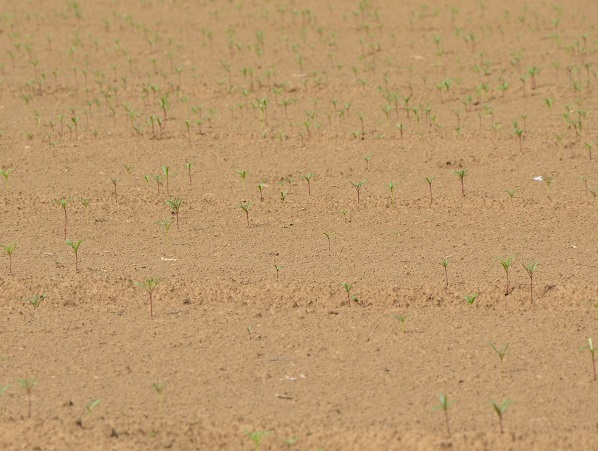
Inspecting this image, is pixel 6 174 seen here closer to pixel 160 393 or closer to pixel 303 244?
pixel 303 244

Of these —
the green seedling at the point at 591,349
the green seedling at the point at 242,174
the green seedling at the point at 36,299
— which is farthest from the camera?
the green seedling at the point at 242,174

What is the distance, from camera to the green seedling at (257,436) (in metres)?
4.23

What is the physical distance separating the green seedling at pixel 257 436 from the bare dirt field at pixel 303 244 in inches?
1.1

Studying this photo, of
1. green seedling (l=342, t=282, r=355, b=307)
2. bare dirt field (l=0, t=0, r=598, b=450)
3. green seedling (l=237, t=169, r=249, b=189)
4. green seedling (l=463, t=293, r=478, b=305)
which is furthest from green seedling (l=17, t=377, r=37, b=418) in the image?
green seedling (l=237, t=169, r=249, b=189)

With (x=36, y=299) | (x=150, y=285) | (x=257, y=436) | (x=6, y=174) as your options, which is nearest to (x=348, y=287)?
(x=150, y=285)

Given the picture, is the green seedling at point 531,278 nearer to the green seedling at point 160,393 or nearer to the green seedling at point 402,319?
the green seedling at point 402,319

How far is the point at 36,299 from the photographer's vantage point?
593 cm

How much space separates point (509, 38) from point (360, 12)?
9.66ft

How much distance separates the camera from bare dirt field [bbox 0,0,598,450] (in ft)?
15.5

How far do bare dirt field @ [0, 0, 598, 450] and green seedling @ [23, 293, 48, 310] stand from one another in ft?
0.04

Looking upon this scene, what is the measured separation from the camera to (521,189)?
26.1 ft

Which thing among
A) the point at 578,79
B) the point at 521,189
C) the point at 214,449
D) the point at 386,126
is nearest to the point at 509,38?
the point at 578,79

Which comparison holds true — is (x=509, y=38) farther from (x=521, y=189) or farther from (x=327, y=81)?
(x=521, y=189)

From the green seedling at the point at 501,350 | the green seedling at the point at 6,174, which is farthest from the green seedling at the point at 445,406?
the green seedling at the point at 6,174
